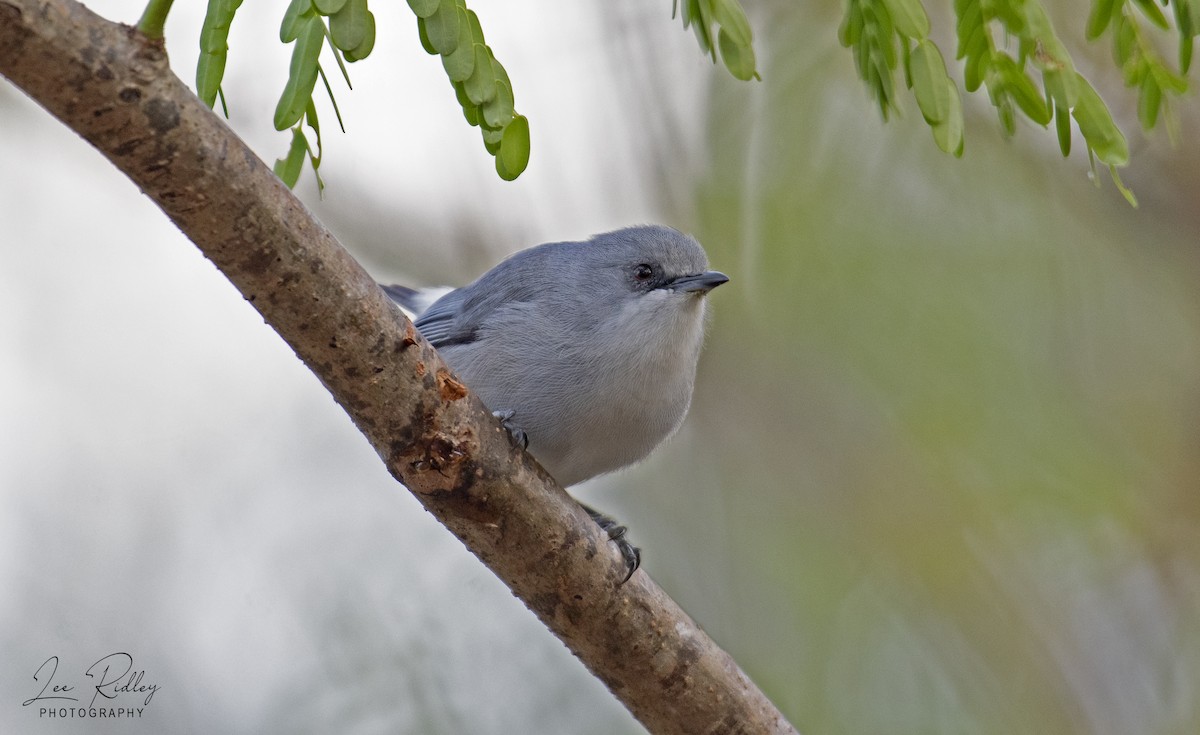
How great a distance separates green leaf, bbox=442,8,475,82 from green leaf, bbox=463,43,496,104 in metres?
0.02

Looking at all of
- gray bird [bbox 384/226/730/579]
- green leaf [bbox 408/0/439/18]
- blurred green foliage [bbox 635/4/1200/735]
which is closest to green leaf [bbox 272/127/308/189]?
green leaf [bbox 408/0/439/18]

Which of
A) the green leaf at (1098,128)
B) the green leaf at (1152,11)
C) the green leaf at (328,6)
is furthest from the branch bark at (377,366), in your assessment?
the green leaf at (1152,11)

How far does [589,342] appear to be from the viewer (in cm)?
380

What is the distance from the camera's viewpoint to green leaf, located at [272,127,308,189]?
252cm

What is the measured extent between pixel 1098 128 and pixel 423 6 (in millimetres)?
1427

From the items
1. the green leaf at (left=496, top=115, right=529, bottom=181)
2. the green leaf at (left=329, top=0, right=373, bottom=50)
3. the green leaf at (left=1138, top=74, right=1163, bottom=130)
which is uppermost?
the green leaf at (left=329, top=0, right=373, bottom=50)

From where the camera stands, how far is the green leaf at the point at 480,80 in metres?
2.16

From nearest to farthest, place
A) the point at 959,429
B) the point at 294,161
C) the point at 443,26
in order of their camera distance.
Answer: the point at 443,26 → the point at 294,161 → the point at 959,429

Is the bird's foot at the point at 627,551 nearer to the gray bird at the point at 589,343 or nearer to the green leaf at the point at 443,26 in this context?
the gray bird at the point at 589,343

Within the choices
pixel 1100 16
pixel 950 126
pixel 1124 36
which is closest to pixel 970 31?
pixel 950 126

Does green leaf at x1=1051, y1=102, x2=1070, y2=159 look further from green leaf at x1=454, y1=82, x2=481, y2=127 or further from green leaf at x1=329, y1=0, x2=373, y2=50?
green leaf at x1=329, y1=0, x2=373, y2=50

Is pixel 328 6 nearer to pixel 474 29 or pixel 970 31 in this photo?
pixel 474 29

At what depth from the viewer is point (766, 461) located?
6137 mm

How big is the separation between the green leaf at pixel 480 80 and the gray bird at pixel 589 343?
1.47m
